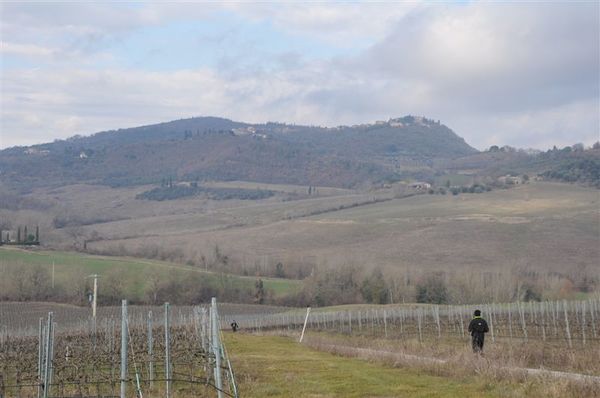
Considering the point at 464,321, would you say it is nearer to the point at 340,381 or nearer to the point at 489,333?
the point at 489,333

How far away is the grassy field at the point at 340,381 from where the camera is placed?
18.8 meters

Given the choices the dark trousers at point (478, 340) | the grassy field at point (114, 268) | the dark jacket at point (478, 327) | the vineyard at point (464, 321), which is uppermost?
the grassy field at point (114, 268)

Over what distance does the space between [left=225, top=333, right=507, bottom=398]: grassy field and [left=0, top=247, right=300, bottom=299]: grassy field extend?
6247 centimetres

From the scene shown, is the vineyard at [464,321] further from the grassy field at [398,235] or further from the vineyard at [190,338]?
the grassy field at [398,235]

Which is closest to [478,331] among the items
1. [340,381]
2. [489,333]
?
[340,381]

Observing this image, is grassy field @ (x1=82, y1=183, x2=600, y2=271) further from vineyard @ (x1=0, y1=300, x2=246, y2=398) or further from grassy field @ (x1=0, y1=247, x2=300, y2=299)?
vineyard @ (x1=0, y1=300, x2=246, y2=398)

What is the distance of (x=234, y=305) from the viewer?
88938 mm

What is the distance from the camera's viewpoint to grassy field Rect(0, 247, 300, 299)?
296 feet

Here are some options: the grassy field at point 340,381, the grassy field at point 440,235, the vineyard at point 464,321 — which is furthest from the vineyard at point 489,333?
the grassy field at point 440,235

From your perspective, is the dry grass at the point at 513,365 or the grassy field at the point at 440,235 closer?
the dry grass at the point at 513,365

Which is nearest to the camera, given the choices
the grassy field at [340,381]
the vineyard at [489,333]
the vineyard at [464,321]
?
the grassy field at [340,381]

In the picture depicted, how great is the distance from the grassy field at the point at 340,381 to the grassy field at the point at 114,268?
2460 inches

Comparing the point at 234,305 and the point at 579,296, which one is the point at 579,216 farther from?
the point at 234,305

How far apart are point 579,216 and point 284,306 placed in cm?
4331
